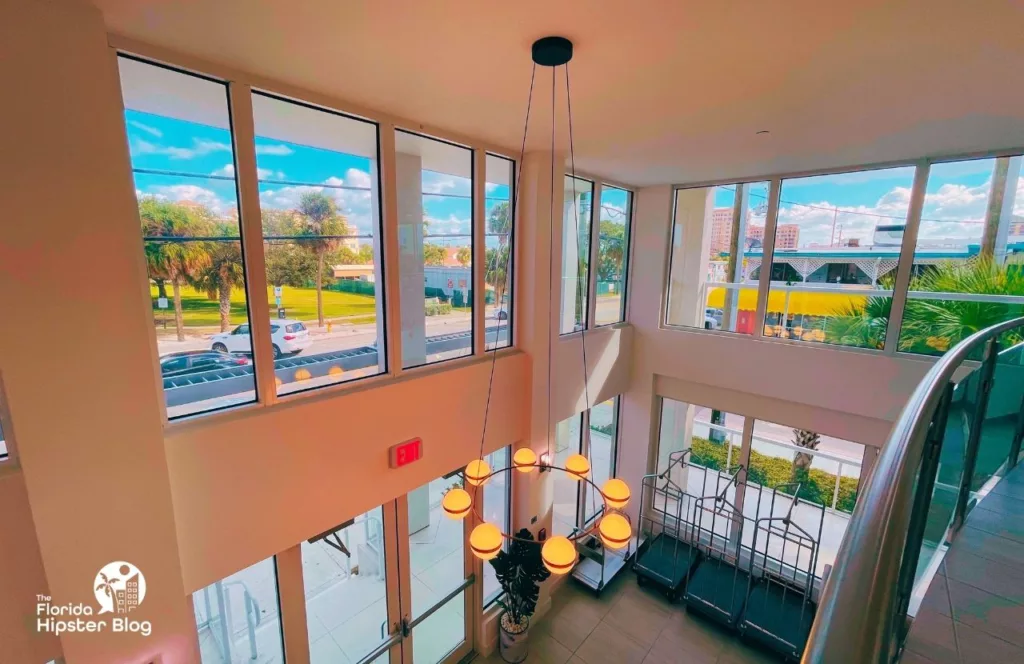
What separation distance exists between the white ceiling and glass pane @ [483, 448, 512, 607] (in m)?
3.36

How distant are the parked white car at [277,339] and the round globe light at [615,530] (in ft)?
7.77

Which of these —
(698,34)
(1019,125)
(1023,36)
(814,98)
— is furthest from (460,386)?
(1019,125)

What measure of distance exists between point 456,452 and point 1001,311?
205 inches

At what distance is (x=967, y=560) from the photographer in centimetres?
172

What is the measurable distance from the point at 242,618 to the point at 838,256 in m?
6.44

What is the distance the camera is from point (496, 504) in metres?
4.86

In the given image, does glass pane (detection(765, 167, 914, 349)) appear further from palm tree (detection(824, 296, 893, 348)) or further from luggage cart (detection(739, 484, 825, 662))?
luggage cart (detection(739, 484, 825, 662))

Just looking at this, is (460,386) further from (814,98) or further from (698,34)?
(814,98)

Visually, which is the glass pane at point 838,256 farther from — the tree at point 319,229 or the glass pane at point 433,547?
the tree at point 319,229

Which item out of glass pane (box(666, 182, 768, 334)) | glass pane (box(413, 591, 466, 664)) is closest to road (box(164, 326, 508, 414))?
glass pane (box(413, 591, 466, 664))

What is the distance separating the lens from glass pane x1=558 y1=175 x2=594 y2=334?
Result: 17.0 feet

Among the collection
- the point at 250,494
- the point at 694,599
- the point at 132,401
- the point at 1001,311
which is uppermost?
the point at 1001,311

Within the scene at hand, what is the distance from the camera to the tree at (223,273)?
2.70 meters

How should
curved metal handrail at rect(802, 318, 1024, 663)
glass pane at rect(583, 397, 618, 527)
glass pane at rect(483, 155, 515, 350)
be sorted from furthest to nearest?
glass pane at rect(583, 397, 618, 527) < glass pane at rect(483, 155, 515, 350) < curved metal handrail at rect(802, 318, 1024, 663)
